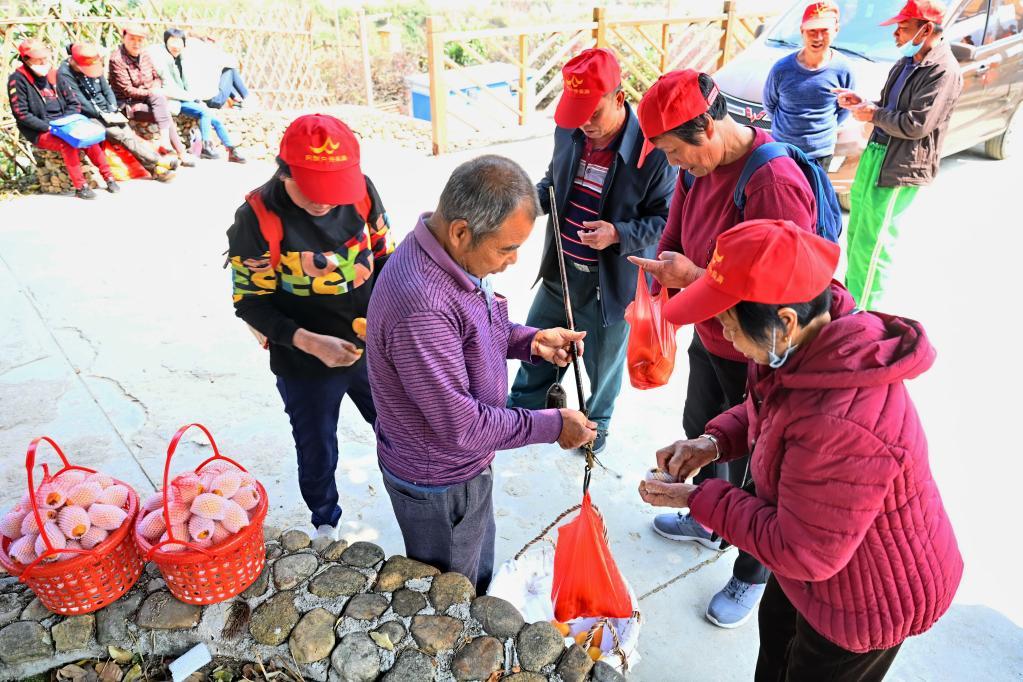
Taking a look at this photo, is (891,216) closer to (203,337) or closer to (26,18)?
(203,337)

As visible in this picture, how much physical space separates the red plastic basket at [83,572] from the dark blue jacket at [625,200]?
209 cm

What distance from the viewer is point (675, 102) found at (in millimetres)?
2258

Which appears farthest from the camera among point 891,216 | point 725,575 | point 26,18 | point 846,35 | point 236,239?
point 26,18

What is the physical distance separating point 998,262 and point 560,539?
200 inches

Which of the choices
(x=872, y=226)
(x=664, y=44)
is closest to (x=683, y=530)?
(x=872, y=226)

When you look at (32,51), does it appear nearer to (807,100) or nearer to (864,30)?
(807,100)

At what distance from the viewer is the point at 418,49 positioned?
18719 mm

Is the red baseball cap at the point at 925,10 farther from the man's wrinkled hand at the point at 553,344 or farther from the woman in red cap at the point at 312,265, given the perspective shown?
the woman in red cap at the point at 312,265

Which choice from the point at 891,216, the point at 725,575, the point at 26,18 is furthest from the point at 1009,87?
the point at 26,18

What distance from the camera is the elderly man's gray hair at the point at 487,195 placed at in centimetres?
167

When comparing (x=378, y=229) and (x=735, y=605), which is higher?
(x=378, y=229)

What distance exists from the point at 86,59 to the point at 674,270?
7434 millimetres

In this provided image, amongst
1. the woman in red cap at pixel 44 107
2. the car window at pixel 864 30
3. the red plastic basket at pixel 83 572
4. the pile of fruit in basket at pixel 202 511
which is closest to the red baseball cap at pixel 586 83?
the pile of fruit in basket at pixel 202 511

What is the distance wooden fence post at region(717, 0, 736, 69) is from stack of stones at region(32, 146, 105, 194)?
8851mm
